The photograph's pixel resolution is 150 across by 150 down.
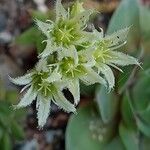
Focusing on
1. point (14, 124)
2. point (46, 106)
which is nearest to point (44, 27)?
point (46, 106)

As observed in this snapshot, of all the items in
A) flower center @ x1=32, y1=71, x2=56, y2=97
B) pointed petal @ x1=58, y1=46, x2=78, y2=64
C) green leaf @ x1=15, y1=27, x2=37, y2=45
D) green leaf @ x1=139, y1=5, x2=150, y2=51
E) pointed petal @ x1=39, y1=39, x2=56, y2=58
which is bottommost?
green leaf @ x1=139, y1=5, x2=150, y2=51

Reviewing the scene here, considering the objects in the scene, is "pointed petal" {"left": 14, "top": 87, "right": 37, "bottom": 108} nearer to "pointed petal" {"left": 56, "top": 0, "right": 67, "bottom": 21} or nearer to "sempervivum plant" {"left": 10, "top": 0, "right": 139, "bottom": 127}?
"sempervivum plant" {"left": 10, "top": 0, "right": 139, "bottom": 127}

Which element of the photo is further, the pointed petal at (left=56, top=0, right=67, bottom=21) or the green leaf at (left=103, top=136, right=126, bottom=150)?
the green leaf at (left=103, top=136, right=126, bottom=150)

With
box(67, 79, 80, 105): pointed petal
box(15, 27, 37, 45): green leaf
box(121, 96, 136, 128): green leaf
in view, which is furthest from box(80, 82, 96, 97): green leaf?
box(67, 79, 80, 105): pointed petal

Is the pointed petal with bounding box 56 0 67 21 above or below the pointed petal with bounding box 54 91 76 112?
above

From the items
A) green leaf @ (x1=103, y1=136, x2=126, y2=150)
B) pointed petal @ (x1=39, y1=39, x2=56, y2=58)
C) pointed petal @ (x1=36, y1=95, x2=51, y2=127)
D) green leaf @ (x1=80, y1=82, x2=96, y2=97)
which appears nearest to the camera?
pointed petal @ (x1=39, y1=39, x2=56, y2=58)

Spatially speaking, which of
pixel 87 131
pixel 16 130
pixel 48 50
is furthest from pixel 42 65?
pixel 87 131

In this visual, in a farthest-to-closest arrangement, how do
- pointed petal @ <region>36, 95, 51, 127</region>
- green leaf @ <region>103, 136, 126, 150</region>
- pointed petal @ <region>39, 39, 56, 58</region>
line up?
green leaf @ <region>103, 136, 126, 150</region>
pointed petal @ <region>36, 95, 51, 127</region>
pointed petal @ <region>39, 39, 56, 58</region>
